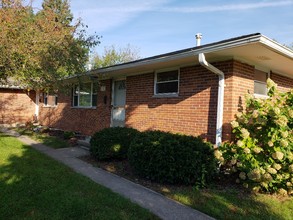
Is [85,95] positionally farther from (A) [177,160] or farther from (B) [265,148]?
(B) [265,148]

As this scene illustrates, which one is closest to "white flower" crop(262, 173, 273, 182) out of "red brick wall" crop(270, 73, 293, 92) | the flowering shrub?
the flowering shrub

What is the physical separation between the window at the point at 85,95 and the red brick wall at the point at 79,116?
0.94 ft

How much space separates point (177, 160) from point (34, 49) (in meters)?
5.00

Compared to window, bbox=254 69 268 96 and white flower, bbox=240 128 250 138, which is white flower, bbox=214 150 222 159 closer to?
white flower, bbox=240 128 250 138

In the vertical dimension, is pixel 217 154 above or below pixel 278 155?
below

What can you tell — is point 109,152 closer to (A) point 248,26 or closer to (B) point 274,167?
(B) point 274,167

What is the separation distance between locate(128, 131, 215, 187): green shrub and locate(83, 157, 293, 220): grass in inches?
8.0

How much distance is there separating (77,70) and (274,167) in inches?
250

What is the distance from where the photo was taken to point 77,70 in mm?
8641

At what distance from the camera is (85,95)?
12.4 m

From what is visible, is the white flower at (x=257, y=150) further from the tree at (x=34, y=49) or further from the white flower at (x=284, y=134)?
the tree at (x=34, y=49)

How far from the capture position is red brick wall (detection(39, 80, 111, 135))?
10820 millimetres

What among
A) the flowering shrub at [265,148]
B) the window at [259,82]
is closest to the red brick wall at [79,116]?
the window at [259,82]

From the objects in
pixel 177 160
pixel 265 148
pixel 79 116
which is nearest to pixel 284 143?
pixel 265 148
